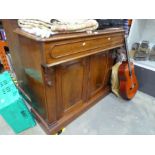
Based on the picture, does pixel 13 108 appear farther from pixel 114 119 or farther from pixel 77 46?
pixel 114 119

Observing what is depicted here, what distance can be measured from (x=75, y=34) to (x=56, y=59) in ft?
0.76

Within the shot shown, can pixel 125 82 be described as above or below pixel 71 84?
below

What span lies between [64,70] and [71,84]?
19 cm

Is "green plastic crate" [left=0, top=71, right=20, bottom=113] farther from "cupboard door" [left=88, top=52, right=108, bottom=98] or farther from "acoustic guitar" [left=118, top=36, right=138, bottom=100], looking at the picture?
"acoustic guitar" [left=118, top=36, right=138, bottom=100]

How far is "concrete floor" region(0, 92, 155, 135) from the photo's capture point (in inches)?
50.4

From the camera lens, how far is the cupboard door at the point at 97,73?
1.31 m

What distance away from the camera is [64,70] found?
1.04 meters

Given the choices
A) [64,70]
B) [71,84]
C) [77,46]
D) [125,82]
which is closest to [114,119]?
[125,82]

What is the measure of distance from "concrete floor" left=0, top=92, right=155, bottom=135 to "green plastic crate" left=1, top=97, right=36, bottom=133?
0.06 meters

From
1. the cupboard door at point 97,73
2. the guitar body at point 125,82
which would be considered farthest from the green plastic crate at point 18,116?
the guitar body at point 125,82

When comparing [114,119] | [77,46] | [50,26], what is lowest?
[114,119]
